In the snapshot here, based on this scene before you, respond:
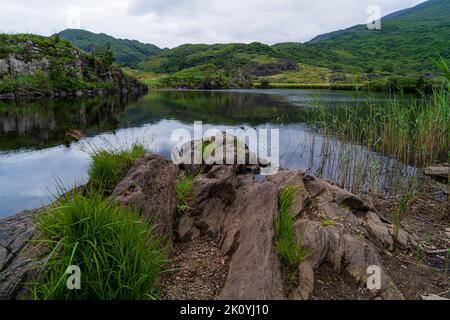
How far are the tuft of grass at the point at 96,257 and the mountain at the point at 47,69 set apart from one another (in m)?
64.7

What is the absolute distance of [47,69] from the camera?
2606 inches

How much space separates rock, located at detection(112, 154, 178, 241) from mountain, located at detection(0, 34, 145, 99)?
204 feet

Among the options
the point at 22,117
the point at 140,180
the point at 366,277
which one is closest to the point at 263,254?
the point at 366,277

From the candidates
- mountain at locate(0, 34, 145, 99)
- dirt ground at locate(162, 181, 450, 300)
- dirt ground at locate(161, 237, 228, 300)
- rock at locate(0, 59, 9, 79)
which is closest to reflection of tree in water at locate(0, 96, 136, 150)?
dirt ground at locate(161, 237, 228, 300)

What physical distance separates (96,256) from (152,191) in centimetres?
289

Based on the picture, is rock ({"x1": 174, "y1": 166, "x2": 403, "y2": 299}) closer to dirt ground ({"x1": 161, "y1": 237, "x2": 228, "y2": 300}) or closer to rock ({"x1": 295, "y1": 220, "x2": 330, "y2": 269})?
rock ({"x1": 295, "y1": 220, "x2": 330, "y2": 269})

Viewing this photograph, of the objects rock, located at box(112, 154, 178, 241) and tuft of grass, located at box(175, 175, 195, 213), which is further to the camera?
tuft of grass, located at box(175, 175, 195, 213)

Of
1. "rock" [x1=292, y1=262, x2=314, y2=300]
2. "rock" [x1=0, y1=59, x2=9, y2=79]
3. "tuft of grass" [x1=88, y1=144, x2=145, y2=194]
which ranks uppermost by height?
"rock" [x1=0, y1=59, x2=9, y2=79]

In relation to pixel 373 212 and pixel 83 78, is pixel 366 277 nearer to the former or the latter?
pixel 373 212

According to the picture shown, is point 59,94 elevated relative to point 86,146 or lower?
elevated

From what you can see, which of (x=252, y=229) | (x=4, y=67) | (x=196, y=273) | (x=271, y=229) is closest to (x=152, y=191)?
(x=196, y=273)

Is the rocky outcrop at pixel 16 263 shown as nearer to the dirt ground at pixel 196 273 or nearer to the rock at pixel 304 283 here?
the dirt ground at pixel 196 273

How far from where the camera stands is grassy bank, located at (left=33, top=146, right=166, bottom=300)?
11.7 ft

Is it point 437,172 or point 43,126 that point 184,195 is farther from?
point 43,126
